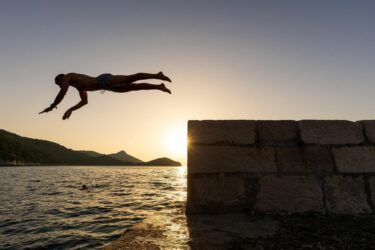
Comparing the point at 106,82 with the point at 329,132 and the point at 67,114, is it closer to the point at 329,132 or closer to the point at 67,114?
the point at 67,114

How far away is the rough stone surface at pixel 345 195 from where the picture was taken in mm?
5711

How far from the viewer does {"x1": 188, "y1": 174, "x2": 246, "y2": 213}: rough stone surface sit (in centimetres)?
578

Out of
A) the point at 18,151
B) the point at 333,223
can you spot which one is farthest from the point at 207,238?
the point at 18,151

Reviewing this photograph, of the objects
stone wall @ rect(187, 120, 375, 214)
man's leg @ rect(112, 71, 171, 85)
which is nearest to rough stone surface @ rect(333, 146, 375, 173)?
stone wall @ rect(187, 120, 375, 214)

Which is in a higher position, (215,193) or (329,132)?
(329,132)

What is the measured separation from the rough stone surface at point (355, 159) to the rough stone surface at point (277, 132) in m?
0.82

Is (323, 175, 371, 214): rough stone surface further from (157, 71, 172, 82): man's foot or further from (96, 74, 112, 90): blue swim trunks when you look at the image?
(96, 74, 112, 90): blue swim trunks

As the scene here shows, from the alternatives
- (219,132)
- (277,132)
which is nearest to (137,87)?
(219,132)

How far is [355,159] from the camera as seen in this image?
6105 mm

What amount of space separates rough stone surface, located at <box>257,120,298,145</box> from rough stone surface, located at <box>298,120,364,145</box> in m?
0.16

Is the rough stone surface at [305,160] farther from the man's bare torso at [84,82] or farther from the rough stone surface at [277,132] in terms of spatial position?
the man's bare torso at [84,82]

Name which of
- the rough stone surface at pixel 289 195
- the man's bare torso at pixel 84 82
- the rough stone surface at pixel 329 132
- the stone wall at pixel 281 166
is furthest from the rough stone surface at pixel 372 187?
the man's bare torso at pixel 84 82

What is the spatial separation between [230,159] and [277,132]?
1.07 metres

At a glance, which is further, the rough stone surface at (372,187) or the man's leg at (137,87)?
the man's leg at (137,87)
